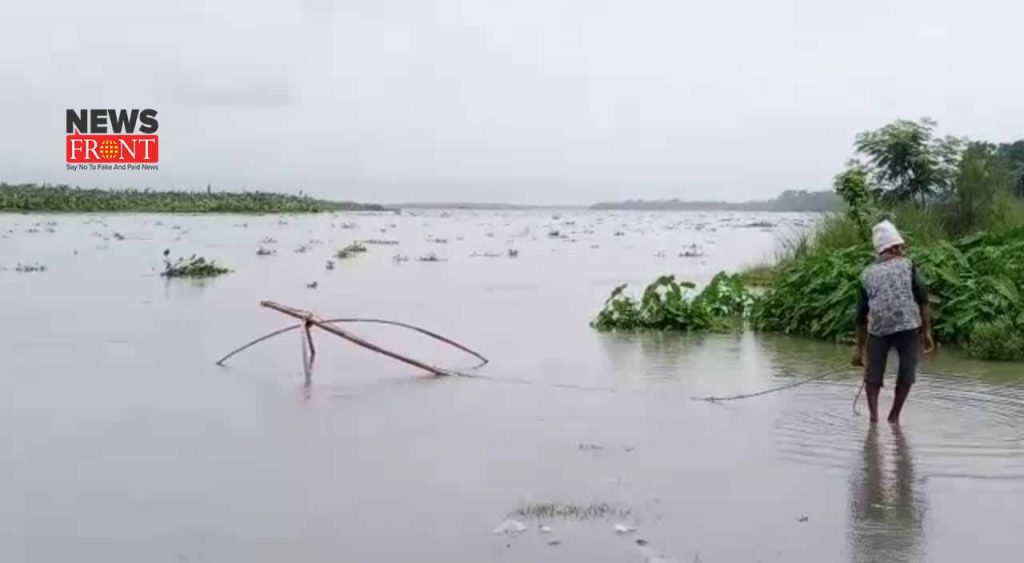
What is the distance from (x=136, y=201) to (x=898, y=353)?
8766 centimetres

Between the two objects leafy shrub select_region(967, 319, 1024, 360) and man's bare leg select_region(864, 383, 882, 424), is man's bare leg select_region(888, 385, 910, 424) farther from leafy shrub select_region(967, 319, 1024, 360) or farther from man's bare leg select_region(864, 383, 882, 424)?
leafy shrub select_region(967, 319, 1024, 360)

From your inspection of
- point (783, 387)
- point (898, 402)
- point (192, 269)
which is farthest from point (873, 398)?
point (192, 269)

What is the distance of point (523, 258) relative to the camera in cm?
3575

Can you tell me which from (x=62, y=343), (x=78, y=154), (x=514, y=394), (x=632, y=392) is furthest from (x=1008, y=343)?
(x=78, y=154)

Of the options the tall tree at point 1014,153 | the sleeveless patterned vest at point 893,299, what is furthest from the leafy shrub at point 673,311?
the tall tree at point 1014,153

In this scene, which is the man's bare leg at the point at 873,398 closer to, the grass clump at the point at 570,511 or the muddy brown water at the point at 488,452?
the muddy brown water at the point at 488,452

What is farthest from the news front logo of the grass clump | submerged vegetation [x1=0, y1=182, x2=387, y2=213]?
submerged vegetation [x1=0, y1=182, x2=387, y2=213]

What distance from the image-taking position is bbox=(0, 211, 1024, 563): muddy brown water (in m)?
5.89

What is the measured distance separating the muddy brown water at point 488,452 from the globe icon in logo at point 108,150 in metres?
17.1

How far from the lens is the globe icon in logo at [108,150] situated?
32.3 meters

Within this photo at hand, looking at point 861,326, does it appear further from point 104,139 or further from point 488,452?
point 104,139

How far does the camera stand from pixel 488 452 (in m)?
7.96

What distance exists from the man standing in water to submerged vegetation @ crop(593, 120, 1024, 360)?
4.21 metres

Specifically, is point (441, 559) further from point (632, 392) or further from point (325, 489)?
point (632, 392)
